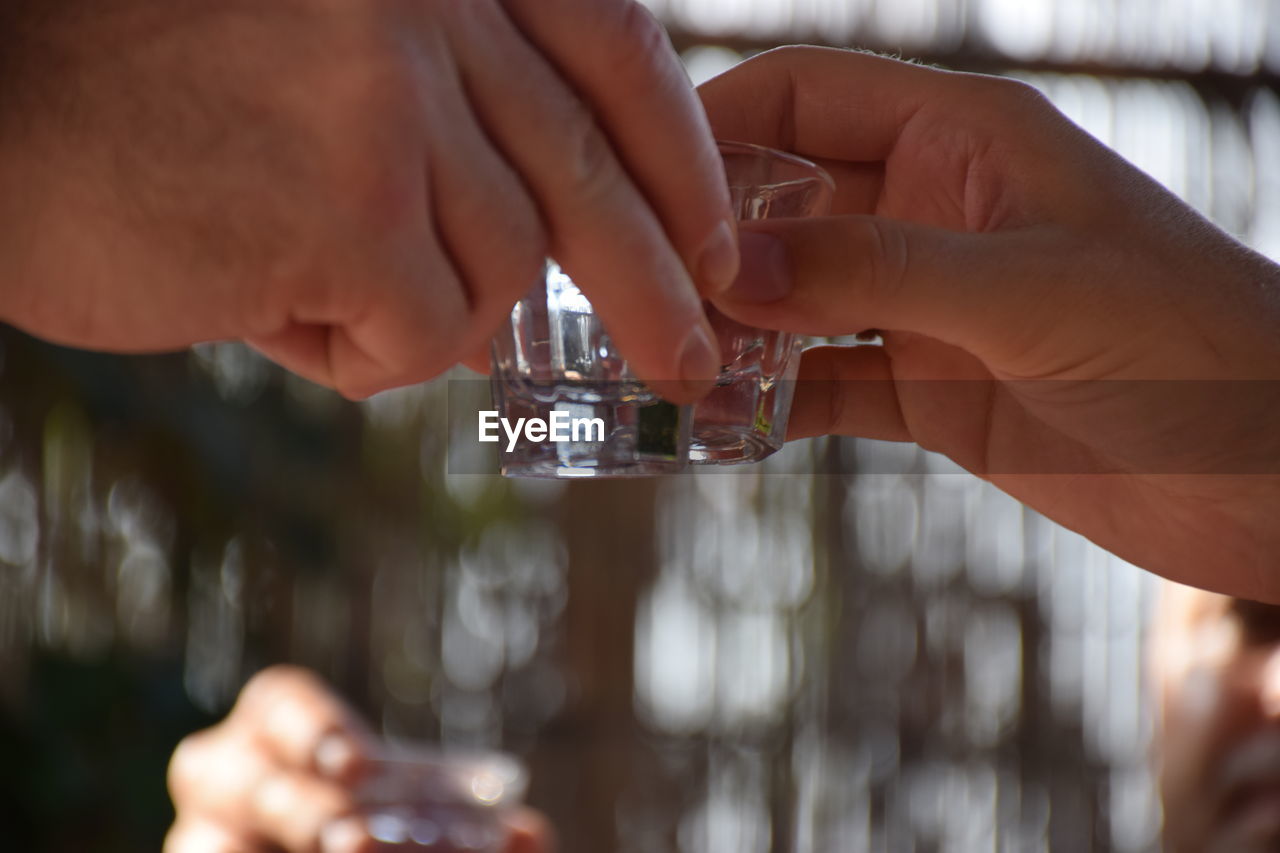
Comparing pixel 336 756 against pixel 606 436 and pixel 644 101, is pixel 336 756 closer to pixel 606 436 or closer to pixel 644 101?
pixel 606 436

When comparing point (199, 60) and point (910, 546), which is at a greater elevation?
point (199, 60)

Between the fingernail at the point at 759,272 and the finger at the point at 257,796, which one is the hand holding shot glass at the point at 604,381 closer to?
the fingernail at the point at 759,272

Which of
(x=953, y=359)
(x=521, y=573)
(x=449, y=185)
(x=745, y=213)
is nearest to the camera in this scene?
(x=449, y=185)

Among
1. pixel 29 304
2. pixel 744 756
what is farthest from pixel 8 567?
pixel 29 304

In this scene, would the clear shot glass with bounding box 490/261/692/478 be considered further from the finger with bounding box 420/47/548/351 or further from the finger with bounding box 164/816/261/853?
the finger with bounding box 164/816/261/853

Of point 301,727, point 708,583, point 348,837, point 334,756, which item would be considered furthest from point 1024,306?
point 708,583

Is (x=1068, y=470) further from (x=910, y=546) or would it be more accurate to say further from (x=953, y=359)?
(x=910, y=546)

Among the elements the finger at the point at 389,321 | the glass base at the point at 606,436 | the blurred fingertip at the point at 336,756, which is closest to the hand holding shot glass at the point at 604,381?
the glass base at the point at 606,436
